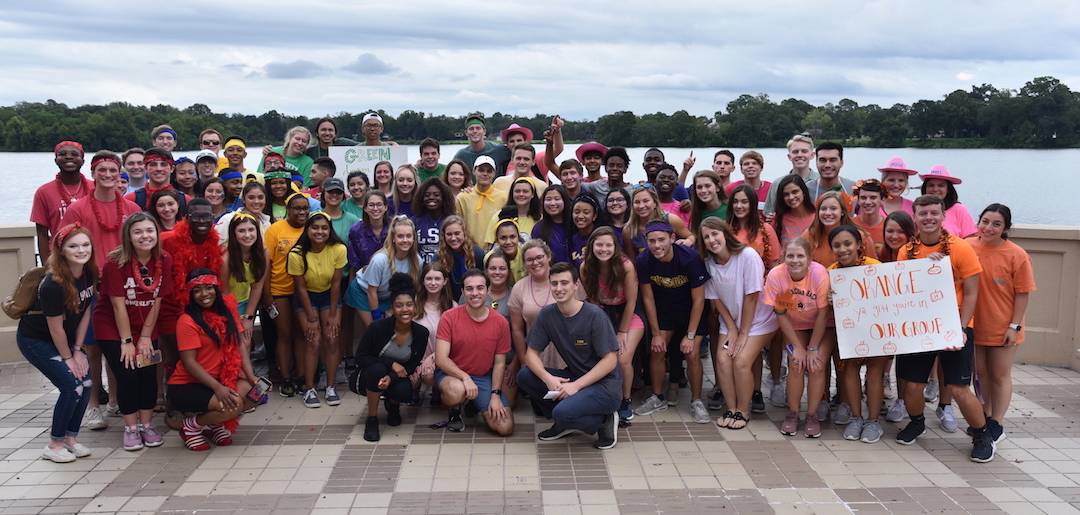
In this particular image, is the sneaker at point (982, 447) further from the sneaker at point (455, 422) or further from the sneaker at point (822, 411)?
the sneaker at point (455, 422)

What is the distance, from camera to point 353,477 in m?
5.18

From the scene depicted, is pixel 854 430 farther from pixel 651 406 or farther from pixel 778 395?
pixel 651 406

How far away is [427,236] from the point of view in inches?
276

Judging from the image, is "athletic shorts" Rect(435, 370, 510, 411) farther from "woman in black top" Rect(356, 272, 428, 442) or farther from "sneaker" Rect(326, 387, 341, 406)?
"sneaker" Rect(326, 387, 341, 406)

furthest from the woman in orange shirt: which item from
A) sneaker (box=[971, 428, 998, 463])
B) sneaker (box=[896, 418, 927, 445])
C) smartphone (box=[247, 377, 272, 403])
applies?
smartphone (box=[247, 377, 272, 403])

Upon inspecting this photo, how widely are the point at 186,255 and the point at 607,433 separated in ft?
11.1

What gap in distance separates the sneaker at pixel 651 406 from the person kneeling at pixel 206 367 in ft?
10.2

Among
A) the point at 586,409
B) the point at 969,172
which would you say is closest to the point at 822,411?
the point at 586,409

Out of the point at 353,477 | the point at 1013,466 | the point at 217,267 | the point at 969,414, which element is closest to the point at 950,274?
the point at 969,414

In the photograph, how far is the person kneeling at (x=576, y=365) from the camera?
5691 mm

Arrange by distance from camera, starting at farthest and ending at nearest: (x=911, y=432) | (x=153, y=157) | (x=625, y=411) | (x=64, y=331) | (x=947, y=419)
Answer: (x=153, y=157), (x=625, y=411), (x=947, y=419), (x=911, y=432), (x=64, y=331)

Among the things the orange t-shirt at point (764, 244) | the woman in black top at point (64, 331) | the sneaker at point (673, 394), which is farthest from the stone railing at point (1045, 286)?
the sneaker at point (673, 394)

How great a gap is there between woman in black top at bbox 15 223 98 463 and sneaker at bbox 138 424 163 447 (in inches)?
14.2

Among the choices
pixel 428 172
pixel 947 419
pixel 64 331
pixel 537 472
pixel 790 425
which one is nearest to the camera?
pixel 537 472
